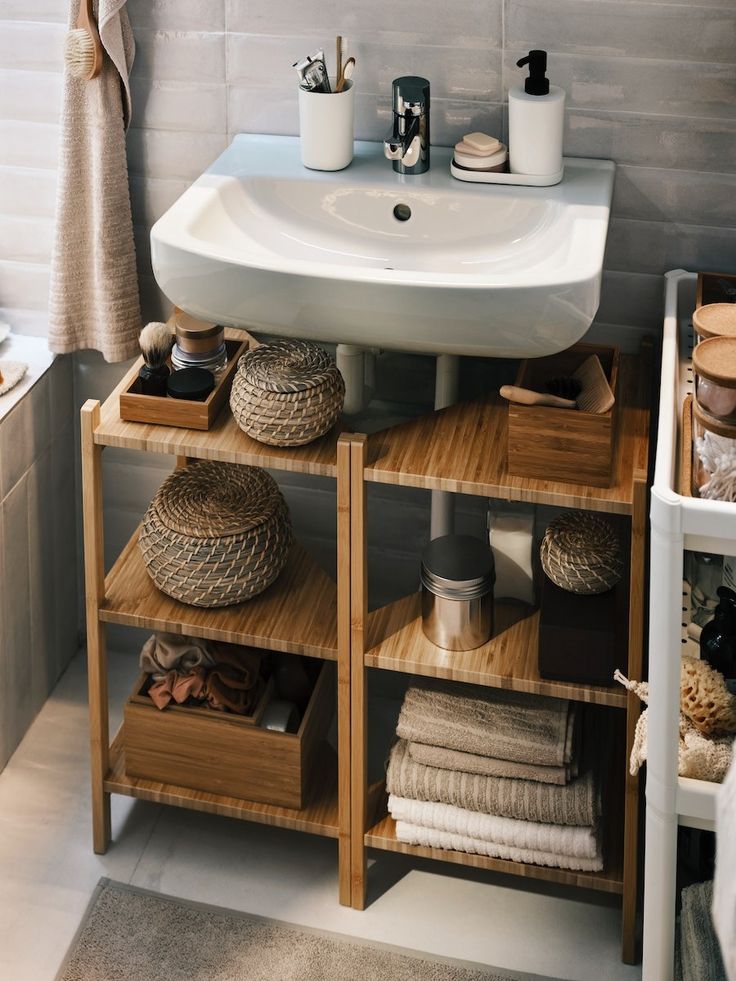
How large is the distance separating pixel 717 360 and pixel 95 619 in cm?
113

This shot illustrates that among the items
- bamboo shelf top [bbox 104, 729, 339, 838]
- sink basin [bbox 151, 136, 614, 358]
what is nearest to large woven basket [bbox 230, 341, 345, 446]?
sink basin [bbox 151, 136, 614, 358]

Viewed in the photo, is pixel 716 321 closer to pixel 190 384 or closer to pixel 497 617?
pixel 497 617

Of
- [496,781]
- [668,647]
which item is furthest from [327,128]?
[496,781]

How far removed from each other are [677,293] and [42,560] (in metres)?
1.32

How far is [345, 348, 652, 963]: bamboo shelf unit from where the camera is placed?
1.81 meters

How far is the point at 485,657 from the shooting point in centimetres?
200

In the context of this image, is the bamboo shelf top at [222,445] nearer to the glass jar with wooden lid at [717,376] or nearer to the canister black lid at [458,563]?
the canister black lid at [458,563]

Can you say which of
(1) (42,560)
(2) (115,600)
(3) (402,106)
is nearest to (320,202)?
(3) (402,106)

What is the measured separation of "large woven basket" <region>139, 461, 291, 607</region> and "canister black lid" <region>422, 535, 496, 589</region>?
27cm

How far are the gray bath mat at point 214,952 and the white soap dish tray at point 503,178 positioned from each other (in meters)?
1.25

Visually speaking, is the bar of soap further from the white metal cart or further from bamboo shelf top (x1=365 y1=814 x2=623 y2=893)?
bamboo shelf top (x1=365 y1=814 x2=623 y2=893)

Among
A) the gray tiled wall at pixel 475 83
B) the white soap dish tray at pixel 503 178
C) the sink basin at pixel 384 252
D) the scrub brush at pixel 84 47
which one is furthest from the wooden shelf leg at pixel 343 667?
the scrub brush at pixel 84 47

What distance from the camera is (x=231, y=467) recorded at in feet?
7.35

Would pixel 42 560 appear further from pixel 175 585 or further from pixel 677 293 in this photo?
pixel 677 293
